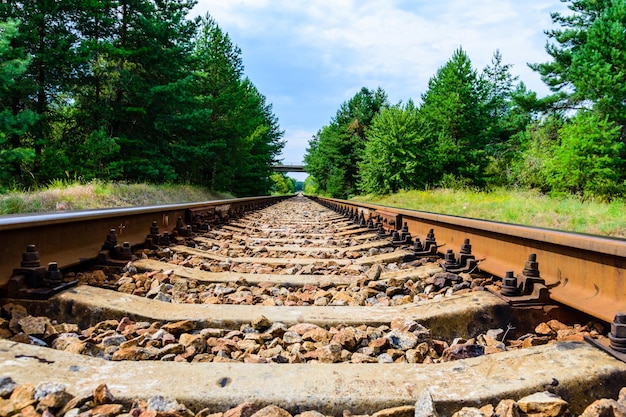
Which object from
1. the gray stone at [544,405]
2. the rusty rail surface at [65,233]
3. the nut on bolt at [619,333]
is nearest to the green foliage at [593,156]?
the rusty rail surface at [65,233]

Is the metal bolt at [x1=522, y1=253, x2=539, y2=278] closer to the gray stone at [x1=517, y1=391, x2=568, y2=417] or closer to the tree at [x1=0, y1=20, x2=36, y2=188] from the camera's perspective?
the gray stone at [x1=517, y1=391, x2=568, y2=417]

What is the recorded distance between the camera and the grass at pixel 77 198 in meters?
7.24

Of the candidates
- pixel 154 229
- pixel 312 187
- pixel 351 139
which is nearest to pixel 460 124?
pixel 351 139

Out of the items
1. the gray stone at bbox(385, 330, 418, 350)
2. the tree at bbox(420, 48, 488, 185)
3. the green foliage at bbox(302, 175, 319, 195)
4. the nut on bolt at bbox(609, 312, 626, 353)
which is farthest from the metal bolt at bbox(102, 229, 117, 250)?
the green foliage at bbox(302, 175, 319, 195)

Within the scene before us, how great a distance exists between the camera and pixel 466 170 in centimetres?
3562

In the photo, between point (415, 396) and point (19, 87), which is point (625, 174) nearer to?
point (415, 396)

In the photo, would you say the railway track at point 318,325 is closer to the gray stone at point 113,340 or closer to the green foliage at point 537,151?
the gray stone at point 113,340

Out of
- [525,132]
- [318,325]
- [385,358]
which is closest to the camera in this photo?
[385,358]

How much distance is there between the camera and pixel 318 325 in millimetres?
2146

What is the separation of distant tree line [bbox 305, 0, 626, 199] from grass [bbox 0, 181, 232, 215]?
17.0 m

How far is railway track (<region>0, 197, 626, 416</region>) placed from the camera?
1368 mm

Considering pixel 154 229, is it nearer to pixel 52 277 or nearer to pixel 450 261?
pixel 52 277

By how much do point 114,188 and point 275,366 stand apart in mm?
11050

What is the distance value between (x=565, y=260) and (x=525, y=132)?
120 feet
